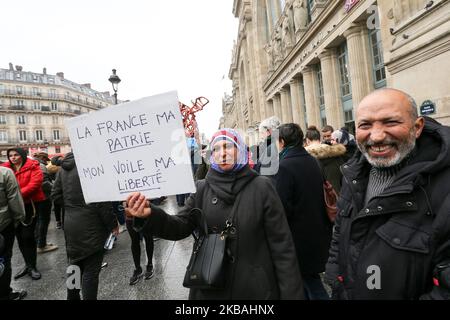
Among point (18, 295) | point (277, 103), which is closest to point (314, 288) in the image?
point (18, 295)

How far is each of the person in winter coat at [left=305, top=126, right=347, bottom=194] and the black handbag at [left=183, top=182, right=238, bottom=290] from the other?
2140 mm

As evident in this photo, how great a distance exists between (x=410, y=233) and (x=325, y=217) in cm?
145

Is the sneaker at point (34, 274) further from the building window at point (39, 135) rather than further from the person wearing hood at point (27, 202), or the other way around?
the building window at point (39, 135)

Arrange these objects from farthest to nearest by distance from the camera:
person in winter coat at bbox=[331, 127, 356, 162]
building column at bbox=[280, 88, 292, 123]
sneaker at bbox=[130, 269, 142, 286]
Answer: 1. building column at bbox=[280, 88, 292, 123]
2. person in winter coat at bbox=[331, 127, 356, 162]
3. sneaker at bbox=[130, 269, 142, 286]

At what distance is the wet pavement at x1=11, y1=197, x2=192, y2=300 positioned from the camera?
3.63 m

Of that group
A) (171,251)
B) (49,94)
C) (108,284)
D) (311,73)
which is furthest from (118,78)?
(49,94)

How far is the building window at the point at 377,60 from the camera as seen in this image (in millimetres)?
10560

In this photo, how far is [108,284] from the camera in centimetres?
394

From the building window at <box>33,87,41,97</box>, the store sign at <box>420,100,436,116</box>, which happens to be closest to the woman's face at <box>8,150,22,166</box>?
the store sign at <box>420,100,436,116</box>

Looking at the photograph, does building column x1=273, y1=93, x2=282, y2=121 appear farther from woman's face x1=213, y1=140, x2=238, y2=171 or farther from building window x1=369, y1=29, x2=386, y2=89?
woman's face x1=213, y1=140, x2=238, y2=171

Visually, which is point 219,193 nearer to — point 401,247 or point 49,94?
point 401,247

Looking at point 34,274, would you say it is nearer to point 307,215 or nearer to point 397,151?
point 307,215

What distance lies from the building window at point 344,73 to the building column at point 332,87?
237 mm
